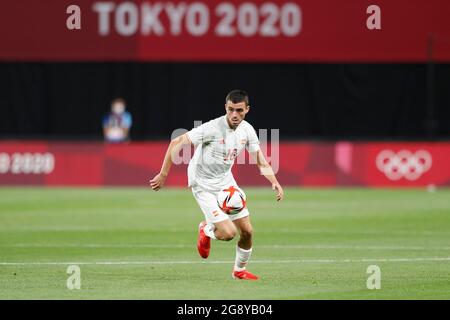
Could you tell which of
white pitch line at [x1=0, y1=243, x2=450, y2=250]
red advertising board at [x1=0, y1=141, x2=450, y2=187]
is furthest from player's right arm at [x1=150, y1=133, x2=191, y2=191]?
red advertising board at [x1=0, y1=141, x2=450, y2=187]

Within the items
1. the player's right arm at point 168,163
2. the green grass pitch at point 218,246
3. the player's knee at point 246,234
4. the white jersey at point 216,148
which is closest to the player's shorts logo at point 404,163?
the green grass pitch at point 218,246

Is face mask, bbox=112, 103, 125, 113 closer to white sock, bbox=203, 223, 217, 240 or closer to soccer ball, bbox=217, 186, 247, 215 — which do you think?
white sock, bbox=203, 223, 217, 240

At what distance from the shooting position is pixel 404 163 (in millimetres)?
31219

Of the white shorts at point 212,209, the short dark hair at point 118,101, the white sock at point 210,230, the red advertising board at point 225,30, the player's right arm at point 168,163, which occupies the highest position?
the red advertising board at point 225,30

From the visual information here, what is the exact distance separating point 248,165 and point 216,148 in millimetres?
17134

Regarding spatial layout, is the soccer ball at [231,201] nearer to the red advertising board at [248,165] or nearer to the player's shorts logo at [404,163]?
the red advertising board at [248,165]

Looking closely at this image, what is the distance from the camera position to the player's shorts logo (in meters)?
31.0

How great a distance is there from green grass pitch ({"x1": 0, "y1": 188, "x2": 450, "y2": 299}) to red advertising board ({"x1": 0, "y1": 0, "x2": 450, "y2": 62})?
4.75m

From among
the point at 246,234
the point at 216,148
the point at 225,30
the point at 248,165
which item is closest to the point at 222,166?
the point at 216,148

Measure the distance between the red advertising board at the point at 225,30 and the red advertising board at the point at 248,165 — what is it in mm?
3036

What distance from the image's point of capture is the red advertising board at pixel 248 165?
102ft

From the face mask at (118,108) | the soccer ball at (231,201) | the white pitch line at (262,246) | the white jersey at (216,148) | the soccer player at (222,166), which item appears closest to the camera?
the soccer player at (222,166)
